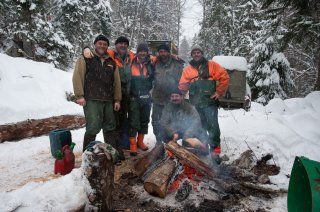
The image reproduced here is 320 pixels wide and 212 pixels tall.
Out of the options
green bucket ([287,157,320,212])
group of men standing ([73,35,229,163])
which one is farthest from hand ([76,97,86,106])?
green bucket ([287,157,320,212])

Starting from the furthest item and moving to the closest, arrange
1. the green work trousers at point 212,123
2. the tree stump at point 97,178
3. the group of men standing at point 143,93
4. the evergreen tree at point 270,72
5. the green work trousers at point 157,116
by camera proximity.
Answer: the evergreen tree at point 270,72
the green work trousers at point 157,116
the green work trousers at point 212,123
the group of men standing at point 143,93
the tree stump at point 97,178

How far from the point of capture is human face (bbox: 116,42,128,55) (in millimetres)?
5148

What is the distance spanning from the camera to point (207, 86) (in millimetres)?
4949

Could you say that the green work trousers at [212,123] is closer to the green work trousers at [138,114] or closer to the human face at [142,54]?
the green work trousers at [138,114]

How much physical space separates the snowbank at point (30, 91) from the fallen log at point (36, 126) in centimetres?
15

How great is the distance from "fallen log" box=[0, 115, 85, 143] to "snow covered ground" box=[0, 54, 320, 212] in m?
0.16

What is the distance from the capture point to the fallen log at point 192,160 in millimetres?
4070

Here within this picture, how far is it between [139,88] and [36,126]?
3.07 metres

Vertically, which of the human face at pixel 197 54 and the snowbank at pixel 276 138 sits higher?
the human face at pixel 197 54

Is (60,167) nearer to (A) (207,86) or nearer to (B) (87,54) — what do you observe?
(B) (87,54)

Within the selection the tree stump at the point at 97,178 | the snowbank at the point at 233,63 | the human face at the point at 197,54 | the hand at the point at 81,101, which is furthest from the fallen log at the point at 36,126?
the snowbank at the point at 233,63

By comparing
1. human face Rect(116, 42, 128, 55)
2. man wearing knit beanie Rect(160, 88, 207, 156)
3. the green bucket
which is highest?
human face Rect(116, 42, 128, 55)

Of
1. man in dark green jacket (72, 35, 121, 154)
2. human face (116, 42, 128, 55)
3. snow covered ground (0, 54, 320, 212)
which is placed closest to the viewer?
snow covered ground (0, 54, 320, 212)

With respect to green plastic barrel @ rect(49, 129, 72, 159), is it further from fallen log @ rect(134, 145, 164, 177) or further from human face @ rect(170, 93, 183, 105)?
human face @ rect(170, 93, 183, 105)
